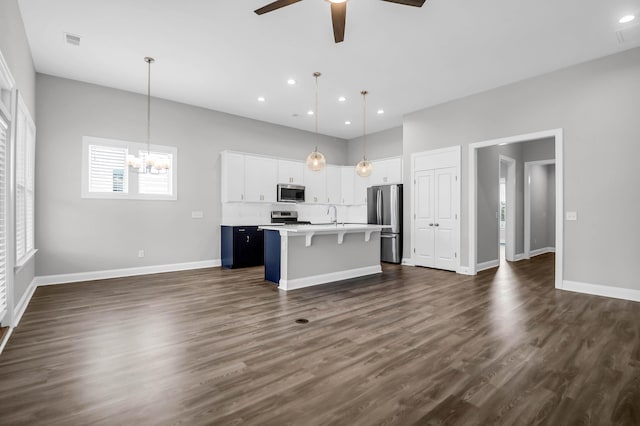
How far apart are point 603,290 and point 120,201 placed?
761 cm

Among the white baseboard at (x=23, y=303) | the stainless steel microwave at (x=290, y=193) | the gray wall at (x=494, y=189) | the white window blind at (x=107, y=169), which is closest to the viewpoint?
the white baseboard at (x=23, y=303)

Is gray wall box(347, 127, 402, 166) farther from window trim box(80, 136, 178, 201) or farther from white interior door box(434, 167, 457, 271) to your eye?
window trim box(80, 136, 178, 201)

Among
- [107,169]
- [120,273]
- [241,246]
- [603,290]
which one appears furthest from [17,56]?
[603,290]

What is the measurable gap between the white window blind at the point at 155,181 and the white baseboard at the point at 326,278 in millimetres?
3135

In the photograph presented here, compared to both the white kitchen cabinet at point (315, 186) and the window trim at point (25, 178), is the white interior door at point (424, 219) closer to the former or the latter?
the white kitchen cabinet at point (315, 186)

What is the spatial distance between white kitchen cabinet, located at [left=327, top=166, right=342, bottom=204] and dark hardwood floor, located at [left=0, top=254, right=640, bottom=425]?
435cm

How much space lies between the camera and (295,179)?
773cm

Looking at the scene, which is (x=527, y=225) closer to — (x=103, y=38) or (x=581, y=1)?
(x=581, y=1)

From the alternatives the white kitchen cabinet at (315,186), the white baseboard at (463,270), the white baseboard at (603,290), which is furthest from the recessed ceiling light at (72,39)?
the white baseboard at (603,290)

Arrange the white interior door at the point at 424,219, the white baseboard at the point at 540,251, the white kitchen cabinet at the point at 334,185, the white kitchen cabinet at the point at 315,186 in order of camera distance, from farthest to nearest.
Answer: the white kitchen cabinet at the point at 334,185
the white baseboard at the point at 540,251
the white kitchen cabinet at the point at 315,186
the white interior door at the point at 424,219

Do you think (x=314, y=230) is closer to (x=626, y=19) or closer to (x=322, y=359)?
(x=322, y=359)

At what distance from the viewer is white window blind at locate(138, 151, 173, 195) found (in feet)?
19.3

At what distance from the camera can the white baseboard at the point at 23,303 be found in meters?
3.25

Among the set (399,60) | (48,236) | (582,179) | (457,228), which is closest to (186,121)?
(48,236)
